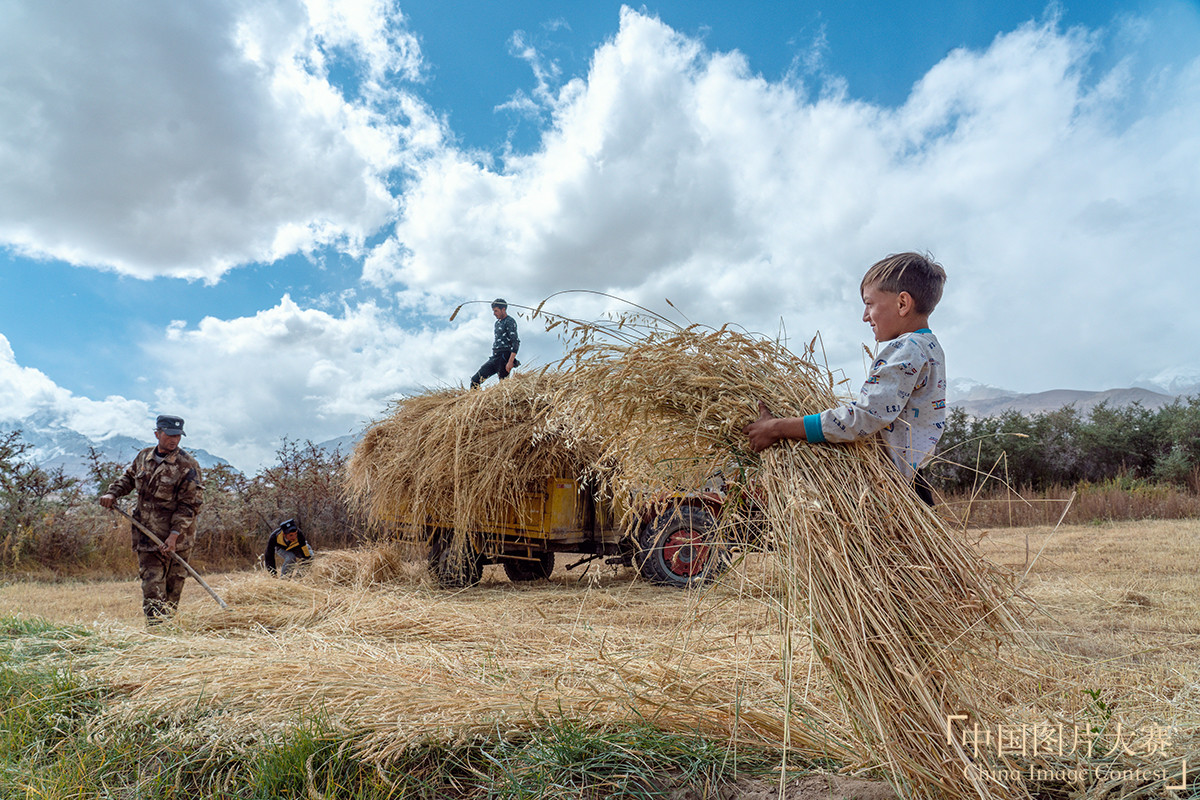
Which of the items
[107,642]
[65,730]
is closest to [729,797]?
[65,730]

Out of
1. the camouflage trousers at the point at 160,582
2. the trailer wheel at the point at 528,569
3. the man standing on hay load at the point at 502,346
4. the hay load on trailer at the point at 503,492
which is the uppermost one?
the man standing on hay load at the point at 502,346

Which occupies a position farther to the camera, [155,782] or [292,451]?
[292,451]

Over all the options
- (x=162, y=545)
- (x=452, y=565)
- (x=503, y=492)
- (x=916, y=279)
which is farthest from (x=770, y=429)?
(x=162, y=545)

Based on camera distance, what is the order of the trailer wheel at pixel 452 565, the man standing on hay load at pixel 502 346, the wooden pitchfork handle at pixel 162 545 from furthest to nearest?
1. the man standing on hay load at pixel 502 346
2. the trailer wheel at pixel 452 565
3. the wooden pitchfork handle at pixel 162 545

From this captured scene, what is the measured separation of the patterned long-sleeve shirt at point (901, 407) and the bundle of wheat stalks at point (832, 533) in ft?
0.30

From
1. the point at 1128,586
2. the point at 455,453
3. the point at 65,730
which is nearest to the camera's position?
the point at 65,730

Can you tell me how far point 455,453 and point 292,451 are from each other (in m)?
7.74

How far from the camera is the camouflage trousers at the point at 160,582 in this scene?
5.26m

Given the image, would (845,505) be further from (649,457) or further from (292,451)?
(292,451)

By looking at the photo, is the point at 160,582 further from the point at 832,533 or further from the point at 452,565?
the point at 832,533

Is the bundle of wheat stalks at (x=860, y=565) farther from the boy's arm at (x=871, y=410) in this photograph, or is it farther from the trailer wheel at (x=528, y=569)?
the trailer wheel at (x=528, y=569)

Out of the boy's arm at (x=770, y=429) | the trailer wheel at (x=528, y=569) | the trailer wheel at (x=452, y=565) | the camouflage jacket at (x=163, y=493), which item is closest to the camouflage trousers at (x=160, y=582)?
the camouflage jacket at (x=163, y=493)

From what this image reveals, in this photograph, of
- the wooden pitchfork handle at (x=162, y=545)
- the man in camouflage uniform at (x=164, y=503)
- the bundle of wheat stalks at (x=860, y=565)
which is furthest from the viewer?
the man in camouflage uniform at (x=164, y=503)

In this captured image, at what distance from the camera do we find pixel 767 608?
2.10 m
